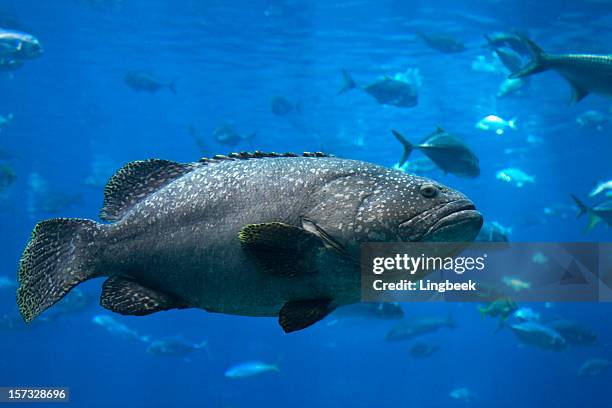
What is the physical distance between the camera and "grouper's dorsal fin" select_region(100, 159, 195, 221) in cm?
314

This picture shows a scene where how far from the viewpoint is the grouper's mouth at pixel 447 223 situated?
2439 mm

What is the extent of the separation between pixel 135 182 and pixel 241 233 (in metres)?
1.13

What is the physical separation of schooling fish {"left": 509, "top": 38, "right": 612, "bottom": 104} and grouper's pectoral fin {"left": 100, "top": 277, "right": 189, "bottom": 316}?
23.4ft

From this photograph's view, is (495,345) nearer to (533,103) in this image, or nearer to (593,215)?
(533,103)

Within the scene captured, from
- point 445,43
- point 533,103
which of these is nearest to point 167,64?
point 445,43

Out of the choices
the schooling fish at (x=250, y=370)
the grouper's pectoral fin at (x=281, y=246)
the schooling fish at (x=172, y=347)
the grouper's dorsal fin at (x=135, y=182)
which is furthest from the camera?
the schooling fish at (x=172, y=347)

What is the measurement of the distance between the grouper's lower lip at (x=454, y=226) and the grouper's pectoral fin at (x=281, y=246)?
551 millimetres

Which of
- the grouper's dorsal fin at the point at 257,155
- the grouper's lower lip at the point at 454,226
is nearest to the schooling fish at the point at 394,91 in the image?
the grouper's dorsal fin at the point at 257,155

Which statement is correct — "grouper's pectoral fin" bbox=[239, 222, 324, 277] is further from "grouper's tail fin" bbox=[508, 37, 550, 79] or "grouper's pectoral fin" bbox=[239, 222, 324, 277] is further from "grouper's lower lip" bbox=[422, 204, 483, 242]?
"grouper's tail fin" bbox=[508, 37, 550, 79]

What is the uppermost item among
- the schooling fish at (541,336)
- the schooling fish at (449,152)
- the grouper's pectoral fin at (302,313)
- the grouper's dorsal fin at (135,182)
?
the grouper's dorsal fin at (135,182)

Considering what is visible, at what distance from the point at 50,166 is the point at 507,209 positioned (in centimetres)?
7588

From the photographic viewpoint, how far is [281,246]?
2.34 meters

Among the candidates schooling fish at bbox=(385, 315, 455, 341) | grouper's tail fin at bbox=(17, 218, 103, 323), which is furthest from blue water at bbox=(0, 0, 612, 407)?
grouper's tail fin at bbox=(17, 218, 103, 323)

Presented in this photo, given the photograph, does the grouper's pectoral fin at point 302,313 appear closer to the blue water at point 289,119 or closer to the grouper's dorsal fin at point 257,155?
the grouper's dorsal fin at point 257,155
